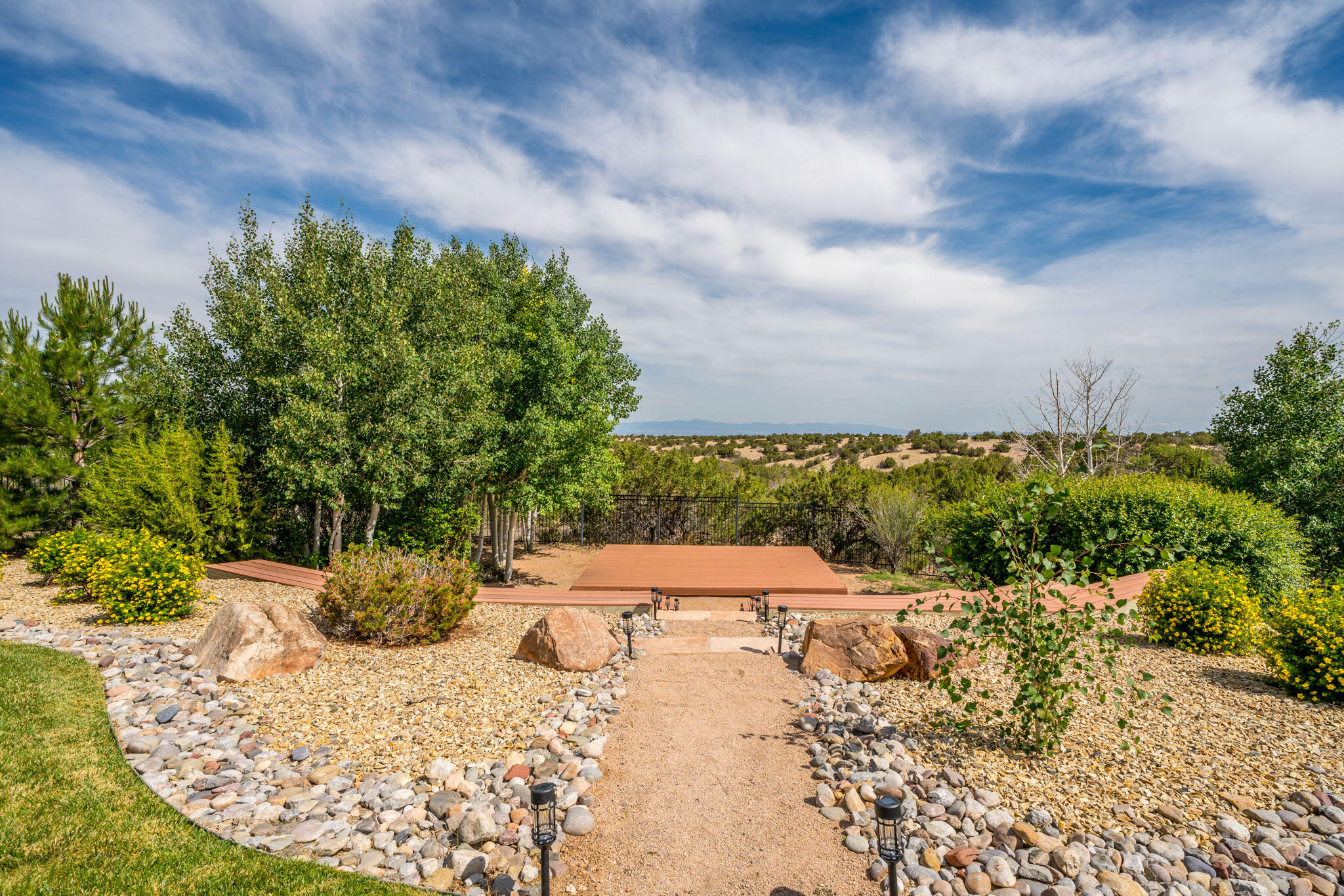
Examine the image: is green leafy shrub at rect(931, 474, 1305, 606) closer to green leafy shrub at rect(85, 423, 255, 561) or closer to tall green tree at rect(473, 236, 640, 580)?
tall green tree at rect(473, 236, 640, 580)

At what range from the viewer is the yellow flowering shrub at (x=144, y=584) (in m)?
6.72

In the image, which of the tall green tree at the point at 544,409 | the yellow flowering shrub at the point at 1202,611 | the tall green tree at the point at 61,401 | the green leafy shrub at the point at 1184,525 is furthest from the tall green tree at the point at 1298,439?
the tall green tree at the point at 61,401

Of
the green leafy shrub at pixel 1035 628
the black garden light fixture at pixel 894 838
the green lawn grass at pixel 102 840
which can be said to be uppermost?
the green leafy shrub at pixel 1035 628

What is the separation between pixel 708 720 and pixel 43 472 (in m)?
12.7

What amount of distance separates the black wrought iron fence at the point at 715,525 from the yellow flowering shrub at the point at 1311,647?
9.45 m

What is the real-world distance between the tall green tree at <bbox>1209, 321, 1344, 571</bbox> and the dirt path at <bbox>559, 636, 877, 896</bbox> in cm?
Answer: 1228

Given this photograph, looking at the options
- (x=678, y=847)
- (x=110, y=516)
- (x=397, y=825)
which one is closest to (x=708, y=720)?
(x=678, y=847)

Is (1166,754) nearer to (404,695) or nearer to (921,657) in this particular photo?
(921,657)

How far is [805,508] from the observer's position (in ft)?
50.6

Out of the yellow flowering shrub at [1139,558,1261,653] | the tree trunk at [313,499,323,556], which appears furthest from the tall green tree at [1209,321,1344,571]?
the tree trunk at [313,499,323,556]

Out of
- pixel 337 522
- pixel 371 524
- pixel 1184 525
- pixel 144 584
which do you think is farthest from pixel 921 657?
pixel 337 522

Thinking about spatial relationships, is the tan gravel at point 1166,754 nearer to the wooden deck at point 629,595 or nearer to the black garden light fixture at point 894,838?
the black garden light fixture at point 894,838

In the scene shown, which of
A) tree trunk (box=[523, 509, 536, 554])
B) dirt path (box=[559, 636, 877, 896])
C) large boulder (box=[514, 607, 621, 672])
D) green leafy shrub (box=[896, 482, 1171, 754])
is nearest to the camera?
dirt path (box=[559, 636, 877, 896])

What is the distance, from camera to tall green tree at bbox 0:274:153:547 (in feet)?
34.2
